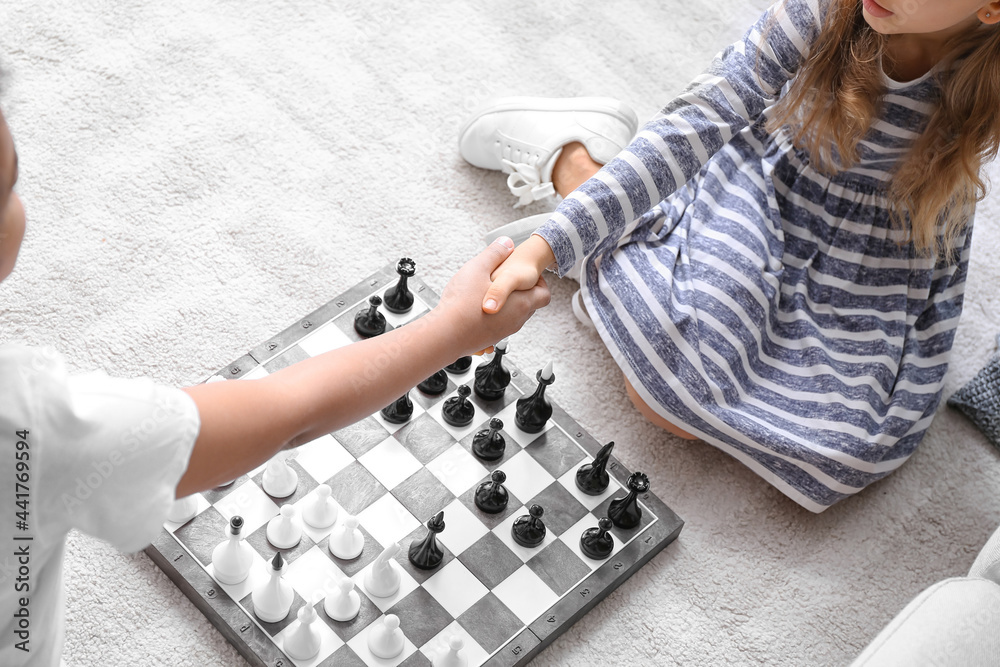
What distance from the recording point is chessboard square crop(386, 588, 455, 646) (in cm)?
127

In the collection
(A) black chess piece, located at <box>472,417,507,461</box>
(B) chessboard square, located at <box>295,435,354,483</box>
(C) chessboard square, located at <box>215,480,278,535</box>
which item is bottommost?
(C) chessboard square, located at <box>215,480,278,535</box>

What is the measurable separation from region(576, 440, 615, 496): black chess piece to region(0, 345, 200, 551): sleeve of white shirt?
762 mm

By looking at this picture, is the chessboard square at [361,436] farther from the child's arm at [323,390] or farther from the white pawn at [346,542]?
the child's arm at [323,390]

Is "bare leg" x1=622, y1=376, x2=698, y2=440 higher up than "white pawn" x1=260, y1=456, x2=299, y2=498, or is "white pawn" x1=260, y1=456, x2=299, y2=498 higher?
"bare leg" x1=622, y1=376, x2=698, y2=440

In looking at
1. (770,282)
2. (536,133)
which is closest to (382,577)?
(770,282)

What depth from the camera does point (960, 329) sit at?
1822 mm

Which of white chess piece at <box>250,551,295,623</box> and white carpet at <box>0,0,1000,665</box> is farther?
white carpet at <box>0,0,1000,665</box>

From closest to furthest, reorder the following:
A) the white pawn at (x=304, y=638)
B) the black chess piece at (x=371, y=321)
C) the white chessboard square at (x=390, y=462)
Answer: the white pawn at (x=304, y=638) < the white chessboard square at (x=390, y=462) < the black chess piece at (x=371, y=321)

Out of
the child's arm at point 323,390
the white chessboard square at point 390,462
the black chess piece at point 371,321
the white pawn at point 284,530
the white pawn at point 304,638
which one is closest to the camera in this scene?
the child's arm at point 323,390

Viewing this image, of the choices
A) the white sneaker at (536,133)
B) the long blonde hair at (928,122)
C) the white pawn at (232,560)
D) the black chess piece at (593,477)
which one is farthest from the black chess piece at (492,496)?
the long blonde hair at (928,122)

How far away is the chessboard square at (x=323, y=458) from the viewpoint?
1394 mm

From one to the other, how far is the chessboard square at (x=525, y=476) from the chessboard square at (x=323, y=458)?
0.78 ft

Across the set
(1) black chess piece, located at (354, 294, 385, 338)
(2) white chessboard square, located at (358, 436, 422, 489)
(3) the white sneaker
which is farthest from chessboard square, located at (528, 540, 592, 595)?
(3) the white sneaker

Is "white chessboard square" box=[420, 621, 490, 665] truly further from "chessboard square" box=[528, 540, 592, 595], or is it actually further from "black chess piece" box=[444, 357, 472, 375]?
"black chess piece" box=[444, 357, 472, 375]
